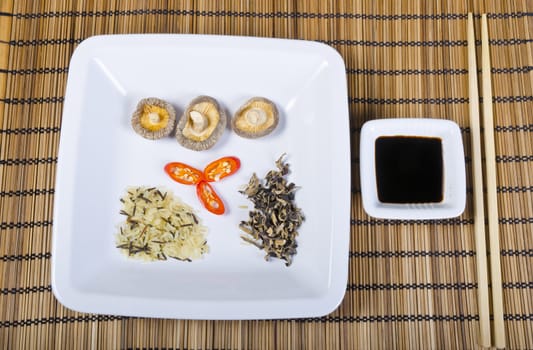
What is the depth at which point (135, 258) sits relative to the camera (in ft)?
5.49

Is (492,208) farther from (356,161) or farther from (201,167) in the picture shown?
(201,167)

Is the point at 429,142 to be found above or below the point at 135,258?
above

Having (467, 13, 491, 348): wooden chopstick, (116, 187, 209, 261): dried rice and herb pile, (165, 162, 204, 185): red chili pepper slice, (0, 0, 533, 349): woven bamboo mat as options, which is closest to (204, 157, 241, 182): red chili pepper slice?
(165, 162, 204, 185): red chili pepper slice

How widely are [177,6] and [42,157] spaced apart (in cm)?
90

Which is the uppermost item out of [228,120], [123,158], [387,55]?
[387,55]

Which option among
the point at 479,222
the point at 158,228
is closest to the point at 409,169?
the point at 479,222

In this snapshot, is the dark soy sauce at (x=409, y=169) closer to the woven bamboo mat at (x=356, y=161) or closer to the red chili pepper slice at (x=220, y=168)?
the woven bamboo mat at (x=356, y=161)

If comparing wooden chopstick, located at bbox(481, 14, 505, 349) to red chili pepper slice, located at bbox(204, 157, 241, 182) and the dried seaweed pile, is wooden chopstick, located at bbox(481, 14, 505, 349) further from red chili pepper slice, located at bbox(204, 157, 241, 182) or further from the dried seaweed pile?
red chili pepper slice, located at bbox(204, 157, 241, 182)

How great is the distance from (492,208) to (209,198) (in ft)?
3.83

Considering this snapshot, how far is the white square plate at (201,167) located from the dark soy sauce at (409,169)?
0.58ft

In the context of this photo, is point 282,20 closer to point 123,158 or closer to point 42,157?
point 123,158

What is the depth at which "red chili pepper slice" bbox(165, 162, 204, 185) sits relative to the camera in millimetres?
1719

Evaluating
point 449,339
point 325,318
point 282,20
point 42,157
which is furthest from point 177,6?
point 449,339

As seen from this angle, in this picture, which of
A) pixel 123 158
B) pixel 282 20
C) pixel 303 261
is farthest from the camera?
pixel 282 20
